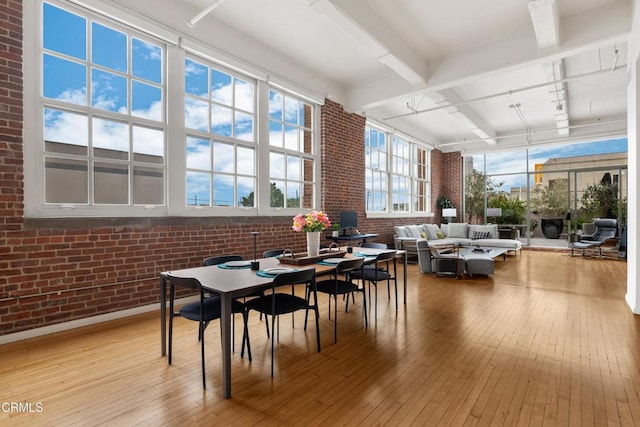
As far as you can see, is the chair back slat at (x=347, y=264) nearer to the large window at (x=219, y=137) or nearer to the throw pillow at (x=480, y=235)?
the large window at (x=219, y=137)

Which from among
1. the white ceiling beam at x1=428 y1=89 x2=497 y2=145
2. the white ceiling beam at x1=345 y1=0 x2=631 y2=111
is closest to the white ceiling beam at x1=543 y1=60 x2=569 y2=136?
the white ceiling beam at x1=345 y1=0 x2=631 y2=111

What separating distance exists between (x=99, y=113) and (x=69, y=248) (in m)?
1.58

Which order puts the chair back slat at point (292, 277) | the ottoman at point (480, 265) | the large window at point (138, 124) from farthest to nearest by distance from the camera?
the ottoman at point (480, 265) < the large window at point (138, 124) < the chair back slat at point (292, 277)

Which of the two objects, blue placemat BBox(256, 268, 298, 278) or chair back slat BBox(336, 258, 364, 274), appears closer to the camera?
blue placemat BBox(256, 268, 298, 278)

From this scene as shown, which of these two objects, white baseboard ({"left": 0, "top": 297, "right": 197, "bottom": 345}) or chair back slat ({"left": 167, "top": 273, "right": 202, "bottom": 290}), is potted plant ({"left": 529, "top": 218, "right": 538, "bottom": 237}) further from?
chair back slat ({"left": 167, "top": 273, "right": 202, "bottom": 290})

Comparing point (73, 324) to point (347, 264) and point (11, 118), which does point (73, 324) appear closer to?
point (11, 118)

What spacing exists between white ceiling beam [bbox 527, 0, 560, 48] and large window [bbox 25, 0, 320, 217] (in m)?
3.86

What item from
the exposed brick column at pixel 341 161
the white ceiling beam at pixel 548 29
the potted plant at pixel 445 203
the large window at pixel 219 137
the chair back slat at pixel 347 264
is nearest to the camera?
the chair back slat at pixel 347 264

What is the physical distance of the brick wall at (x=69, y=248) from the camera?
3109 millimetres

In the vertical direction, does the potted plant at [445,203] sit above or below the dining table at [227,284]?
above

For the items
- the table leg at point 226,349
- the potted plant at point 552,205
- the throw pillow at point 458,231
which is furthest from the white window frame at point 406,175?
the table leg at point 226,349

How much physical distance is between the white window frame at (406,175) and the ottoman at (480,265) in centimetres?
270

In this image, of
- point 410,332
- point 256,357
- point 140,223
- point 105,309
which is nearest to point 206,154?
point 140,223

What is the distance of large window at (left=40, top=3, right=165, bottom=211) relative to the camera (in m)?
3.49
